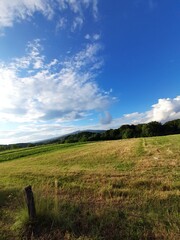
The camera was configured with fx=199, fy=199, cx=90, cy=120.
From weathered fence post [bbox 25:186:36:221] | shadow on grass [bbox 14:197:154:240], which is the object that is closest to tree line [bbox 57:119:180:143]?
shadow on grass [bbox 14:197:154:240]

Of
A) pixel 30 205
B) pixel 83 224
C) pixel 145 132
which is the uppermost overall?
pixel 145 132

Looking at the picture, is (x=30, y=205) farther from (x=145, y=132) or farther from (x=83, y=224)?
(x=145, y=132)

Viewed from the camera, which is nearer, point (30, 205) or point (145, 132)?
point (30, 205)

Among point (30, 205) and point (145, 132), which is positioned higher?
point (145, 132)

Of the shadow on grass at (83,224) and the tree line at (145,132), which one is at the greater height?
the tree line at (145,132)

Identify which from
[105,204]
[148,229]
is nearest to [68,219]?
[105,204]

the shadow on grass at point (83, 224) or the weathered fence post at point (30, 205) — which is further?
the weathered fence post at point (30, 205)

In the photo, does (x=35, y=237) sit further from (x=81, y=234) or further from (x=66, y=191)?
(x=66, y=191)

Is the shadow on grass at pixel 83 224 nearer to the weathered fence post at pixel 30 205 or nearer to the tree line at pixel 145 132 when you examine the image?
the weathered fence post at pixel 30 205

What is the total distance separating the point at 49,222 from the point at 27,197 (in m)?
1.03

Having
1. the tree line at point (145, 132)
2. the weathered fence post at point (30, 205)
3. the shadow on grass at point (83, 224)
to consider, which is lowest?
the shadow on grass at point (83, 224)

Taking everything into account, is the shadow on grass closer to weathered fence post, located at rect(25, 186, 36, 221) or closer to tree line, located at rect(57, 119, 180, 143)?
weathered fence post, located at rect(25, 186, 36, 221)

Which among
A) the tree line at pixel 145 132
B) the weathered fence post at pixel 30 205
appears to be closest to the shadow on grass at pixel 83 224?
the weathered fence post at pixel 30 205

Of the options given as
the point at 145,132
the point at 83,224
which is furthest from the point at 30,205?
the point at 145,132
